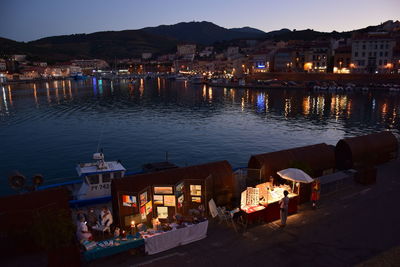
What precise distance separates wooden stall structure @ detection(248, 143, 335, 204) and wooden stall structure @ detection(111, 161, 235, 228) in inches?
113

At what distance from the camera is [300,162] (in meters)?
17.4

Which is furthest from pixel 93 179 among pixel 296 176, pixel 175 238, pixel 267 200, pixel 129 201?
pixel 296 176

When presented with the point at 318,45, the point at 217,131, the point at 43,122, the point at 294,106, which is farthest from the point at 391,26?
the point at 43,122

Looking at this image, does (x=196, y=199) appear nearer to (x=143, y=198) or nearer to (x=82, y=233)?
(x=143, y=198)

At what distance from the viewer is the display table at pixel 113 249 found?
10.8 m

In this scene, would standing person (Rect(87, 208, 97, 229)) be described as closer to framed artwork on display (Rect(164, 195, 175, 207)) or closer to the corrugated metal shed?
framed artwork on display (Rect(164, 195, 175, 207))

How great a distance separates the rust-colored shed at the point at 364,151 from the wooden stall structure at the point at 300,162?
3.99 feet

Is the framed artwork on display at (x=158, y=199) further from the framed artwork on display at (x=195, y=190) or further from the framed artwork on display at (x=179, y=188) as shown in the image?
the framed artwork on display at (x=195, y=190)

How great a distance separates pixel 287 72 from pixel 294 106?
6559cm

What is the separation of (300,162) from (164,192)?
8087 millimetres

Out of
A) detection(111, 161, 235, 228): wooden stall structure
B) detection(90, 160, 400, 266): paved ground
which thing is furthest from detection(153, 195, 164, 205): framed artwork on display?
detection(90, 160, 400, 266): paved ground

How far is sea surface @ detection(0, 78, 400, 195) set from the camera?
→ 3519cm

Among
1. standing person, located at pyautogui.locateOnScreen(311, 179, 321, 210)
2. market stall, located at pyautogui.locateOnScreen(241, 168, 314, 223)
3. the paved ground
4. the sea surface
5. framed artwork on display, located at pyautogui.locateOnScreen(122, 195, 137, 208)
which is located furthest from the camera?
the sea surface

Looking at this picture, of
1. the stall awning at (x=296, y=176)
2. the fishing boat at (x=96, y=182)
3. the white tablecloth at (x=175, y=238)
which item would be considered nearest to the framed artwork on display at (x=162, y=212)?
the white tablecloth at (x=175, y=238)
